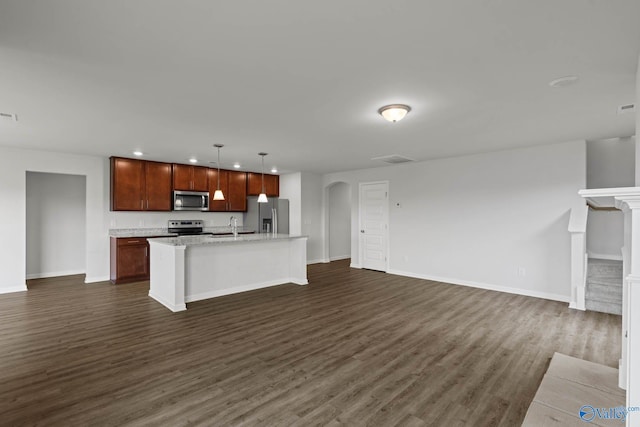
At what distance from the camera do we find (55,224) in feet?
21.5

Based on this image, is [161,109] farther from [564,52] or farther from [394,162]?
[394,162]

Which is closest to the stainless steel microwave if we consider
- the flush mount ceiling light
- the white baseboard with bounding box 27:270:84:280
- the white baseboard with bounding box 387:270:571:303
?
the white baseboard with bounding box 27:270:84:280

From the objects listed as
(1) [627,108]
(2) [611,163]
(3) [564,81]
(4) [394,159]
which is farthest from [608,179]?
(3) [564,81]

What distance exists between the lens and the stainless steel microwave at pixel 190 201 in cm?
689

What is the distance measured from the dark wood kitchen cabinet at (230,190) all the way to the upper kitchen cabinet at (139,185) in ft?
3.23

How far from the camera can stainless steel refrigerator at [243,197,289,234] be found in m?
7.90

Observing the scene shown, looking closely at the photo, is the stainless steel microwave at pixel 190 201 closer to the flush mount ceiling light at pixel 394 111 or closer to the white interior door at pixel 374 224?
the white interior door at pixel 374 224

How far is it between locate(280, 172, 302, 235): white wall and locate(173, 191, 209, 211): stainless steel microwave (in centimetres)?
206

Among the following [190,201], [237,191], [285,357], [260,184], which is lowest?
[285,357]

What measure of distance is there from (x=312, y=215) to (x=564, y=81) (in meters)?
6.31

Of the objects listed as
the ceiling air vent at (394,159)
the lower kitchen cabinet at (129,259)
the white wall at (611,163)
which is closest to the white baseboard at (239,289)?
the lower kitchen cabinet at (129,259)

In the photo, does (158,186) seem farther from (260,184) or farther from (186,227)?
(260,184)

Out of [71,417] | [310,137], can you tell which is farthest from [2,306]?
[310,137]

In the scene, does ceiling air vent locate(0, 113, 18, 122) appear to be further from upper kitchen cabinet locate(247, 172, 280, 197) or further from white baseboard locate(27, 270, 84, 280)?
upper kitchen cabinet locate(247, 172, 280, 197)
